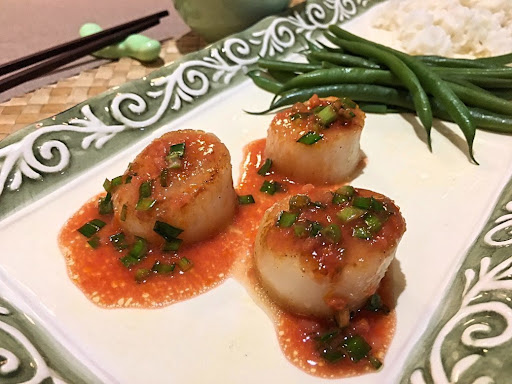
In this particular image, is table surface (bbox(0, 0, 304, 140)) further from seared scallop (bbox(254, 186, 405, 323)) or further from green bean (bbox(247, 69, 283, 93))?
seared scallop (bbox(254, 186, 405, 323))

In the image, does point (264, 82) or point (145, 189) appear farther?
point (264, 82)

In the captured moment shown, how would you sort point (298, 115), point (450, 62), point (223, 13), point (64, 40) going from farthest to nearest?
point (64, 40), point (223, 13), point (450, 62), point (298, 115)

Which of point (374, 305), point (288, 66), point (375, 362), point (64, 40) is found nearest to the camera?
point (375, 362)

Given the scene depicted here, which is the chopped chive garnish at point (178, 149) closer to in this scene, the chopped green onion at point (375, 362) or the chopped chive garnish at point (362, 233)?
the chopped chive garnish at point (362, 233)

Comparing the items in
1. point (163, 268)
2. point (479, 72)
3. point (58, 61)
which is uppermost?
point (58, 61)

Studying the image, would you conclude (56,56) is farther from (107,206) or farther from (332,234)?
(332,234)

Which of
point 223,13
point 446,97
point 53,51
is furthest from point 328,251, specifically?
point 53,51

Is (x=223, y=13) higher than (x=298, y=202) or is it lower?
higher
